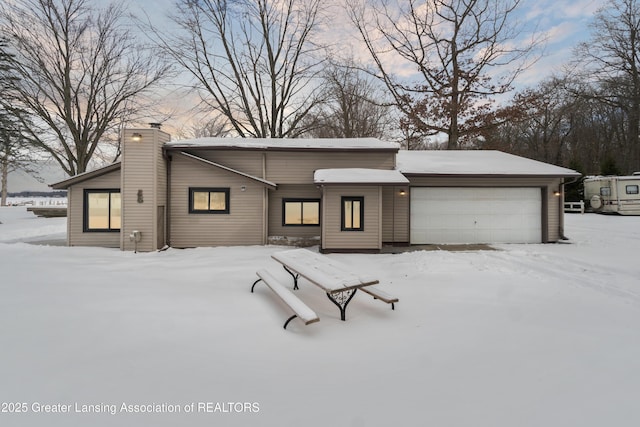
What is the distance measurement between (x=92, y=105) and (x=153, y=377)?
22715 mm

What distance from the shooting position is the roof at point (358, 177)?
9242 millimetres

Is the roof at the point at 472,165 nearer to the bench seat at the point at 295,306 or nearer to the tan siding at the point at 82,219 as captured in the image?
the bench seat at the point at 295,306

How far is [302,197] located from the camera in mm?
11094

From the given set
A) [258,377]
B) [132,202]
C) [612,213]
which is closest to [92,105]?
[132,202]

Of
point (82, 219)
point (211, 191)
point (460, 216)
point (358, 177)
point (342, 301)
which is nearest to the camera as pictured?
point (342, 301)

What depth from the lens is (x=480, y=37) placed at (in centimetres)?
1980

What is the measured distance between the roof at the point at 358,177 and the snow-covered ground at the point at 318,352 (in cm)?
373

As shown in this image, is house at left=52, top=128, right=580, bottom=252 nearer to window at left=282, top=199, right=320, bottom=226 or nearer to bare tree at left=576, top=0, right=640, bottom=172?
window at left=282, top=199, right=320, bottom=226

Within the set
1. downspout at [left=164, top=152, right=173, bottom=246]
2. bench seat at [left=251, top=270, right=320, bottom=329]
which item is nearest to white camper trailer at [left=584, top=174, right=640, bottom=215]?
bench seat at [left=251, top=270, right=320, bottom=329]

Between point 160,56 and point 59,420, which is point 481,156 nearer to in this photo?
point 59,420

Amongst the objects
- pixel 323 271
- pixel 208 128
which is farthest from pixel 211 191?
pixel 208 128

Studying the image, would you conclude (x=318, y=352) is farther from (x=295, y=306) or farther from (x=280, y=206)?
(x=280, y=206)

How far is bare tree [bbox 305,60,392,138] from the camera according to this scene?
22109 millimetres

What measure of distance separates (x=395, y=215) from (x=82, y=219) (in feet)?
37.6
